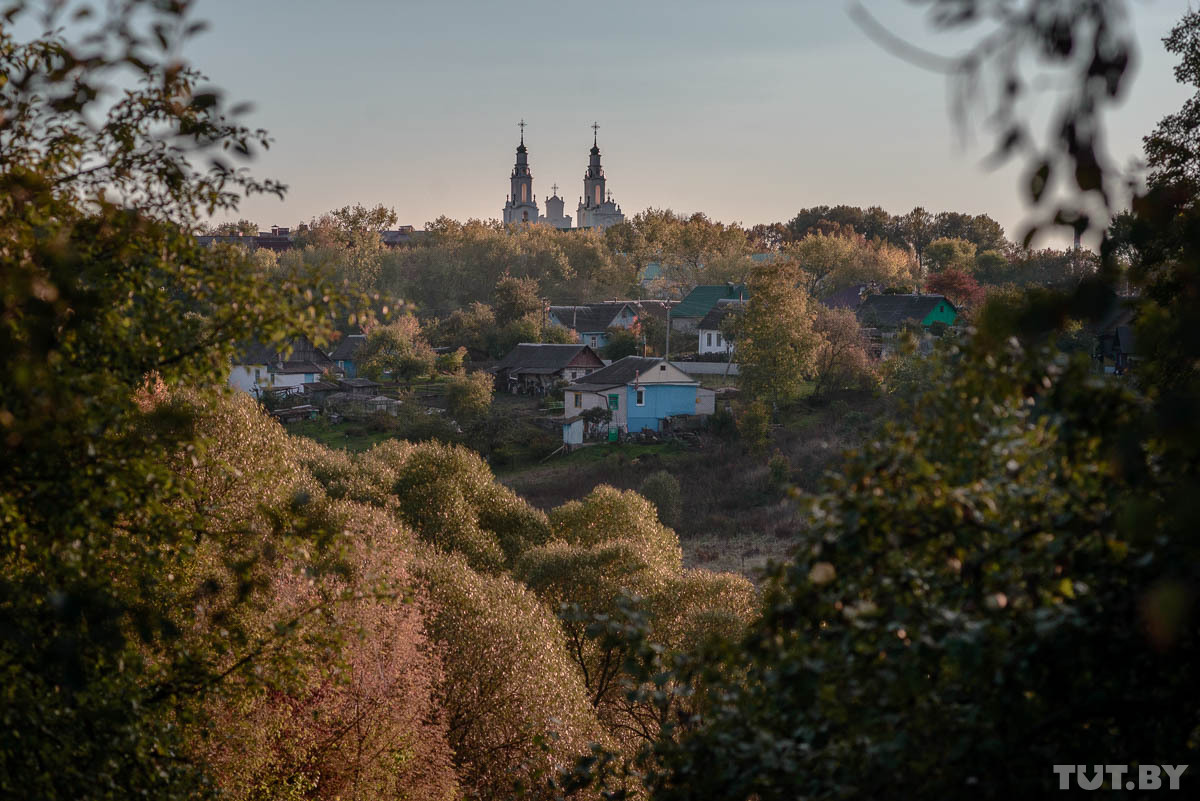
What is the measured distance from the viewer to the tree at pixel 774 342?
184ft

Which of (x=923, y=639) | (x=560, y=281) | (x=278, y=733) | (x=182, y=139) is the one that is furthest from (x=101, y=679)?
(x=560, y=281)


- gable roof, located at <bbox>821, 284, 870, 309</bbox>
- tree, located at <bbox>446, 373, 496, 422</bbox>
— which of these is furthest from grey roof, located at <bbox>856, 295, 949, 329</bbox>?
tree, located at <bbox>446, 373, 496, 422</bbox>

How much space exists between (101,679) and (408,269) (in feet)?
341

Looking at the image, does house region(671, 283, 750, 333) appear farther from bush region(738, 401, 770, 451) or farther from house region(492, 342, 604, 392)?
bush region(738, 401, 770, 451)

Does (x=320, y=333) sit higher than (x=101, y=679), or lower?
higher

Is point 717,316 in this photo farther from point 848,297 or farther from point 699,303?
point 848,297

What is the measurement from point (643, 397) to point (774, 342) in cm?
750

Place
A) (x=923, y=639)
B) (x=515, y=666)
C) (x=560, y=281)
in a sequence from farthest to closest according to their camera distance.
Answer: (x=560, y=281) < (x=515, y=666) < (x=923, y=639)

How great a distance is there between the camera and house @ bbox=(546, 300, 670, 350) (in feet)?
276

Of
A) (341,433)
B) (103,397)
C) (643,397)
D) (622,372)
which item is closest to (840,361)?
(643,397)

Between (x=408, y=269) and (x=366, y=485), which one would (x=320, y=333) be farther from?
(x=408, y=269)

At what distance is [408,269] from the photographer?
108 meters

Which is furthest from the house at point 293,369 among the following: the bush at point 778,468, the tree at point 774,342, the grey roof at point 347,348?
the bush at point 778,468

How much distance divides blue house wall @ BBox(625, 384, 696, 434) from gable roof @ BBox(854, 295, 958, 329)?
19.5m
